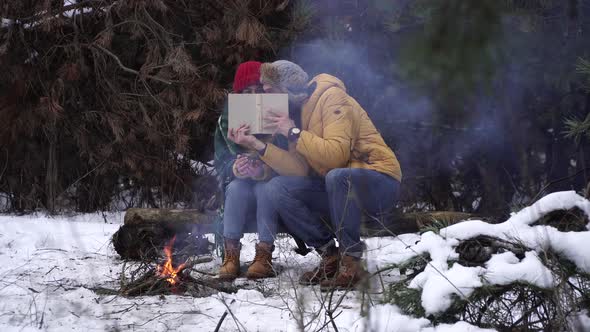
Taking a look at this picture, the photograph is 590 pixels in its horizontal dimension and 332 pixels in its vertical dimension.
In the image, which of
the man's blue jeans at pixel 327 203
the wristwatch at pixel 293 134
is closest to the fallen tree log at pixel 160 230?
the man's blue jeans at pixel 327 203

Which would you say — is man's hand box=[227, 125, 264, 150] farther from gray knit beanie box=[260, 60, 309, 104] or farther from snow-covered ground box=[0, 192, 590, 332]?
snow-covered ground box=[0, 192, 590, 332]

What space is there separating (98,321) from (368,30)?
154 inches

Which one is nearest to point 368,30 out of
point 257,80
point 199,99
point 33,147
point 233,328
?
point 199,99

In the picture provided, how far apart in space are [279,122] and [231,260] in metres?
0.82

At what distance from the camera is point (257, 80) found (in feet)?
13.8

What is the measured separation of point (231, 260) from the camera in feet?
13.8

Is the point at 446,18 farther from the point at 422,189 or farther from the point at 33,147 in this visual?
the point at 33,147

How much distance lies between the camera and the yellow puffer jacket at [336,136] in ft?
12.9

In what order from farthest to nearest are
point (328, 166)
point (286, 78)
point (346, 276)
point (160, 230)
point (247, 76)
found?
point (160, 230)
point (247, 76)
point (286, 78)
point (328, 166)
point (346, 276)

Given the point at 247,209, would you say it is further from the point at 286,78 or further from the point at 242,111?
the point at 286,78

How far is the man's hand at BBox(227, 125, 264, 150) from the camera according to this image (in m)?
3.98

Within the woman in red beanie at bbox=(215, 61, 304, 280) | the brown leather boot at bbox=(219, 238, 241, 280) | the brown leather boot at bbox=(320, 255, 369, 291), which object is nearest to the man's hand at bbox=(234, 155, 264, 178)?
the woman in red beanie at bbox=(215, 61, 304, 280)

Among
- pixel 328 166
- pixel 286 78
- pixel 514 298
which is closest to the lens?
pixel 514 298

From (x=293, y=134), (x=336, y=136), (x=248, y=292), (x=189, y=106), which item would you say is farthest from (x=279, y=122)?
(x=189, y=106)
